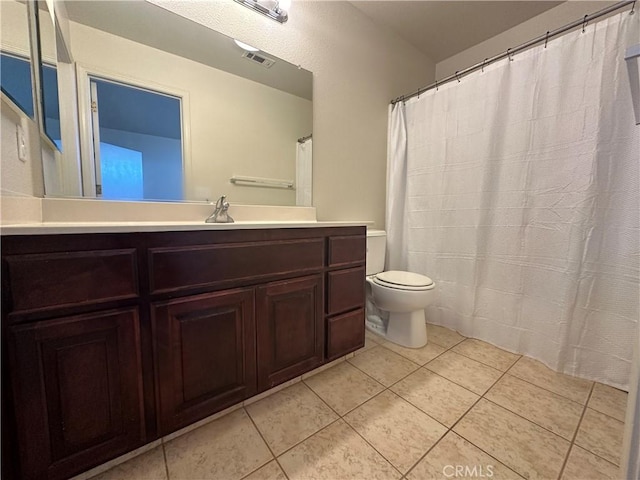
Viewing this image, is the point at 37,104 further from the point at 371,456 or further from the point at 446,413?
the point at 446,413

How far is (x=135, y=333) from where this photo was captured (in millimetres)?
852

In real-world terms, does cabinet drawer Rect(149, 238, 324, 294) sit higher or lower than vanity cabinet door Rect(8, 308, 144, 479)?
higher

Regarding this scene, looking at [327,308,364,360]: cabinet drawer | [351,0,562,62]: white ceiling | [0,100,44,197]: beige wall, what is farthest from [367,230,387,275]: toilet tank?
[0,100,44,197]: beige wall

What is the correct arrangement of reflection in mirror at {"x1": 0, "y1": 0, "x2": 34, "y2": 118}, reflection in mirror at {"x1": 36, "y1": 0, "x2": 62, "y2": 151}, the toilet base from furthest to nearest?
the toilet base, reflection in mirror at {"x1": 36, "y1": 0, "x2": 62, "y2": 151}, reflection in mirror at {"x1": 0, "y1": 0, "x2": 34, "y2": 118}

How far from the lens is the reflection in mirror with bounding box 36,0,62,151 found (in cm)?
98

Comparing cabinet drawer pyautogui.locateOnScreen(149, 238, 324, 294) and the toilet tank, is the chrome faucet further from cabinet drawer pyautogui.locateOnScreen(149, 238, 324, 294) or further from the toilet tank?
the toilet tank

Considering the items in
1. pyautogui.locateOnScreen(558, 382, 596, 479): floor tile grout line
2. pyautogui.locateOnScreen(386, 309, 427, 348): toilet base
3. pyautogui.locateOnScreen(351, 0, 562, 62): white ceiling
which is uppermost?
pyautogui.locateOnScreen(351, 0, 562, 62): white ceiling

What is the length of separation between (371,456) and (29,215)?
148 centimetres

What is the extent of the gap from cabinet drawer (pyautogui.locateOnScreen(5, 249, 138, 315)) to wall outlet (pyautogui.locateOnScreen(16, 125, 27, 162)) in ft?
1.39

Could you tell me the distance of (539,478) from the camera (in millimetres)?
860

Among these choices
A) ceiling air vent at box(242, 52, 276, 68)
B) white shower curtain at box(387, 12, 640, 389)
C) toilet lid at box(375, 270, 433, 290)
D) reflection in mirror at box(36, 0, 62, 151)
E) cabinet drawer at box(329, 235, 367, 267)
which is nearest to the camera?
reflection in mirror at box(36, 0, 62, 151)

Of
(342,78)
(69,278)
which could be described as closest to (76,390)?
(69,278)

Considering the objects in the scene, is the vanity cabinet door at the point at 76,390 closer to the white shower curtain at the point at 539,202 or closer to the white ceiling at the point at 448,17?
the white shower curtain at the point at 539,202

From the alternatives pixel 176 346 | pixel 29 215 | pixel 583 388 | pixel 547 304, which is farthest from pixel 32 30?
pixel 583 388
